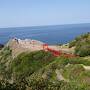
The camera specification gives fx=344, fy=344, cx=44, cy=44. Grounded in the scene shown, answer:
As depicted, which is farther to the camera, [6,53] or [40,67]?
[6,53]

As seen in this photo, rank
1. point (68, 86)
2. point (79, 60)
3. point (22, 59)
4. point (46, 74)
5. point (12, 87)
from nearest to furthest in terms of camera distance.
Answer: point (12, 87) < point (68, 86) < point (46, 74) < point (79, 60) < point (22, 59)

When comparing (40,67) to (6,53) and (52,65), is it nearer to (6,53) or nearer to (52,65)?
(52,65)

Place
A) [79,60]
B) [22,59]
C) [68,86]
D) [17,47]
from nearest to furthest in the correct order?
[68,86] → [79,60] → [22,59] → [17,47]

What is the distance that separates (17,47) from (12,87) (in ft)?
77.1

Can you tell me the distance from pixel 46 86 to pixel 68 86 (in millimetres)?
2093

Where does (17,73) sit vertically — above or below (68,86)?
below

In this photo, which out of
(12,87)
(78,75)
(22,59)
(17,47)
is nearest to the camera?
(12,87)

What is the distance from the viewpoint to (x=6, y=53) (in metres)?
41.1

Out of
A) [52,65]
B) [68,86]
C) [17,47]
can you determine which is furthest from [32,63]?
[68,86]

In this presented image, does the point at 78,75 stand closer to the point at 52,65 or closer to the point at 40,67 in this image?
the point at 52,65

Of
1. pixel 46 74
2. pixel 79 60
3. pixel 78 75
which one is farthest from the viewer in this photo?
pixel 79 60

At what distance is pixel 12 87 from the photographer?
1719 centimetres

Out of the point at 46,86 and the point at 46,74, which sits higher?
the point at 46,86

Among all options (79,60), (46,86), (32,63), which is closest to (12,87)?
(46,86)
